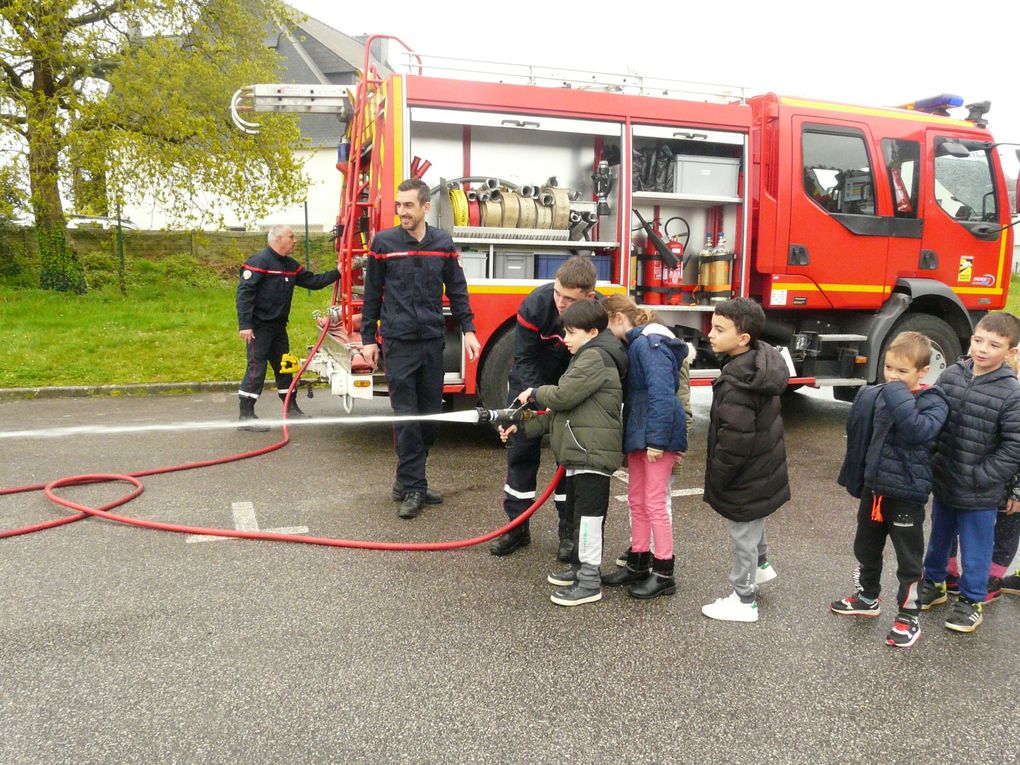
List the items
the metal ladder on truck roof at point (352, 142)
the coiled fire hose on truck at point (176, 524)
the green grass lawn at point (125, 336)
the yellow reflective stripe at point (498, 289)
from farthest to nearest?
the green grass lawn at point (125, 336), the yellow reflective stripe at point (498, 289), the metal ladder on truck roof at point (352, 142), the coiled fire hose on truck at point (176, 524)

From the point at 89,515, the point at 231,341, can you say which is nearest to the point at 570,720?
the point at 89,515

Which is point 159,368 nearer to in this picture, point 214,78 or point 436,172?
point 436,172

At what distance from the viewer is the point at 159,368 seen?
970 cm

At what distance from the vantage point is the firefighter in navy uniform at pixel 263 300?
23.0ft

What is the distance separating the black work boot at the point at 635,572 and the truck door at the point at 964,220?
535cm

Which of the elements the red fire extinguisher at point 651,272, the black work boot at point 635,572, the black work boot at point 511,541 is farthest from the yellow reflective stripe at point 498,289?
the black work boot at point 635,572

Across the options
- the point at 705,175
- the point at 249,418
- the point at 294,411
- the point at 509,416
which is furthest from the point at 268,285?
the point at 509,416

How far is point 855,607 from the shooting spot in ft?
11.0

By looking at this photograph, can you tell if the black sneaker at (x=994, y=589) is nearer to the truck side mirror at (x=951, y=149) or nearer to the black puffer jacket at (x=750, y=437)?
the black puffer jacket at (x=750, y=437)

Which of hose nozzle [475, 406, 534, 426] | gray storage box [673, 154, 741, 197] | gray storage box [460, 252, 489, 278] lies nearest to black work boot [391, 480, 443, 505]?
hose nozzle [475, 406, 534, 426]

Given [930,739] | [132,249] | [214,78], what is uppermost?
[214,78]

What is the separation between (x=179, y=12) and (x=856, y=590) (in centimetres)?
1502

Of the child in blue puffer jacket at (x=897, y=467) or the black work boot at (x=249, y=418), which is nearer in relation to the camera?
the child in blue puffer jacket at (x=897, y=467)

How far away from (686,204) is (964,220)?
2795 millimetres
